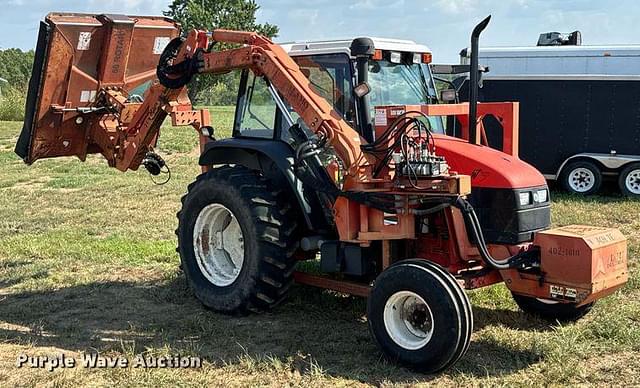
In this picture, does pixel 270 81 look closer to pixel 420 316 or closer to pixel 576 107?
pixel 420 316

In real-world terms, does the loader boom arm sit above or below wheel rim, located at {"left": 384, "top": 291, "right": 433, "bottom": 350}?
above

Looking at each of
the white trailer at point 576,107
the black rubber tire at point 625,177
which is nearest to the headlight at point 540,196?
the white trailer at point 576,107

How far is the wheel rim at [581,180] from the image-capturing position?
13.8 m

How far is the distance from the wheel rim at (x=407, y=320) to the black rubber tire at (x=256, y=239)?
115 cm

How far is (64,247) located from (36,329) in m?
2.94

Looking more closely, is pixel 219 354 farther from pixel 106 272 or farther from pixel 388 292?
pixel 106 272

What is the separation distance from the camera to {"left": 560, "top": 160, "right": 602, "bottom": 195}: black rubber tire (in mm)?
13711

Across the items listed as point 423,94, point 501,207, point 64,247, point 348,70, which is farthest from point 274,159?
point 64,247

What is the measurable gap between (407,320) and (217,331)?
1.62 m

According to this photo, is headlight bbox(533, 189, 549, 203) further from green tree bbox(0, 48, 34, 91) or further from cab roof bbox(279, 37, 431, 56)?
green tree bbox(0, 48, 34, 91)

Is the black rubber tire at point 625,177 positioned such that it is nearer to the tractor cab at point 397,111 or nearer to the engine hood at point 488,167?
the tractor cab at point 397,111

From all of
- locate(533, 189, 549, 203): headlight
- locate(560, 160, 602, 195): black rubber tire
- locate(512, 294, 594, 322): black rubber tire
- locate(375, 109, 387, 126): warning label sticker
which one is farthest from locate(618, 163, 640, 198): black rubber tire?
locate(375, 109, 387, 126): warning label sticker

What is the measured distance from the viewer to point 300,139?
6.23 meters

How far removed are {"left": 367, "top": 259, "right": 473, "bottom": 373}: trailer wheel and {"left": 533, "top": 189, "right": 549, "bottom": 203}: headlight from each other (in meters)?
1.09
